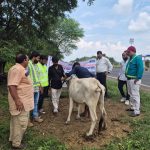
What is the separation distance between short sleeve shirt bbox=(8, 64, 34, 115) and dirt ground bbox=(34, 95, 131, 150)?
1.34m

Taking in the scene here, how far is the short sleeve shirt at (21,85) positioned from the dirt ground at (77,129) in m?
1.34

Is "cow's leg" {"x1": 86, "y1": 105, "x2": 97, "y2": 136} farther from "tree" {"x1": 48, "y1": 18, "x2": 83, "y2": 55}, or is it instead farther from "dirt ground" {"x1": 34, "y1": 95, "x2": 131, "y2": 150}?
"tree" {"x1": 48, "y1": 18, "x2": 83, "y2": 55}

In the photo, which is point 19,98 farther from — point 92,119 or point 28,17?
point 28,17

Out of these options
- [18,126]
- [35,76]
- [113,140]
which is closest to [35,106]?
[35,76]

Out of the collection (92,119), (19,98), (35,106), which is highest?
(19,98)

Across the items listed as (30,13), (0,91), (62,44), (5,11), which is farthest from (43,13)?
(62,44)

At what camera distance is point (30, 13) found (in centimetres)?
1870

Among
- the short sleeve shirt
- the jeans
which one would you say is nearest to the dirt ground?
the jeans

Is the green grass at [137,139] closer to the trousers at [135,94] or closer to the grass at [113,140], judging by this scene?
the grass at [113,140]

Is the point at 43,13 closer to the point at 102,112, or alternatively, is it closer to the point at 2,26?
the point at 2,26

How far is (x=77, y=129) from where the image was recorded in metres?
9.54

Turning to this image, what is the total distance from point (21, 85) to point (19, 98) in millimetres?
309

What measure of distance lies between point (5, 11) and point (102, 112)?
1094 cm

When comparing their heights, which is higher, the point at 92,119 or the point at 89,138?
the point at 92,119
